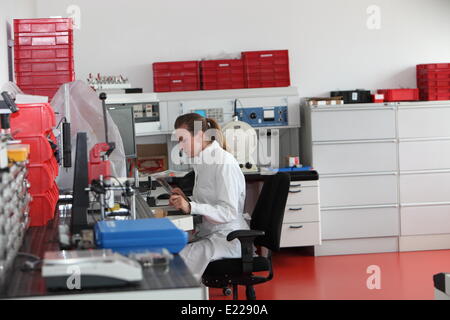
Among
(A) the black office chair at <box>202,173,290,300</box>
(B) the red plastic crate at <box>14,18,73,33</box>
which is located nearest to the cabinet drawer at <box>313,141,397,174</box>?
(A) the black office chair at <box>202,173,290,300</box>

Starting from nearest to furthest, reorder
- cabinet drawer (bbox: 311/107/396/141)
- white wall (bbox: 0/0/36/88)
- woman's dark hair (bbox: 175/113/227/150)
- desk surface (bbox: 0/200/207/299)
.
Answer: desk surface (bbox: 0/200/207/299) < woman's dark hair (bbox: 175/113/227/150) < white wall (bbox: 0/0/36/88) < cabinet drawer (bbox: 311/107/396/141)

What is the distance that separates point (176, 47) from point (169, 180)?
152 cm

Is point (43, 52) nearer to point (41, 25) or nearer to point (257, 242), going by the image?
point (41, 25)

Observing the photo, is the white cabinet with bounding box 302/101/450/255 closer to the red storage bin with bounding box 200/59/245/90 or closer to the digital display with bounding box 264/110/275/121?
the digital display with bounding box 264/110/275/121

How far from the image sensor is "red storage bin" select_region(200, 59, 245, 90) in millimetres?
5938

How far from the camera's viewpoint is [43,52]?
4.10m

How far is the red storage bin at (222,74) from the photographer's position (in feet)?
19.5

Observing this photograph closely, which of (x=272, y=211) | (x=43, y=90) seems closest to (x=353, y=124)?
(x=272, y=211)

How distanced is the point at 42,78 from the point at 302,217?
252 cm

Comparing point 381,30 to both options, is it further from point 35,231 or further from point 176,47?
point 35,231

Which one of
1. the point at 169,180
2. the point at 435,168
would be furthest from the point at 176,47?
the point at 435,168

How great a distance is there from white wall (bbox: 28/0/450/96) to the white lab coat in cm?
256

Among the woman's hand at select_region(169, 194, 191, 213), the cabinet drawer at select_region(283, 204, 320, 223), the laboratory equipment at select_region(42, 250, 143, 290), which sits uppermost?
the woman's hand at select_region(169, 194, 191, 213)

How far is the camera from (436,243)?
6.02 metres
